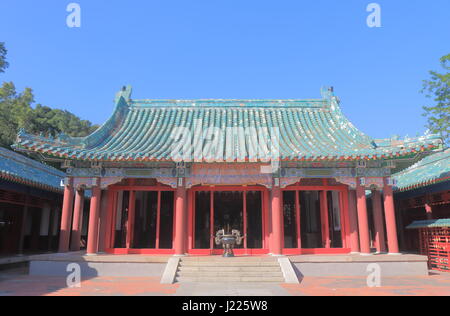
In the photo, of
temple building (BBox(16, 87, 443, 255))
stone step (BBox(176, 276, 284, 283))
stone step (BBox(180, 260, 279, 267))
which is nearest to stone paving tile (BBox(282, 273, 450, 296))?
stone step (BBox(176, 276, 284, 283))

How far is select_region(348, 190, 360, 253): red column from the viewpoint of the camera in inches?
489

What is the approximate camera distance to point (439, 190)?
13.1 m

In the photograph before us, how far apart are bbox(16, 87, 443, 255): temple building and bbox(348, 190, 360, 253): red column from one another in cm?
4

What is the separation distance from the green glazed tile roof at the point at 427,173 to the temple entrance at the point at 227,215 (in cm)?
663

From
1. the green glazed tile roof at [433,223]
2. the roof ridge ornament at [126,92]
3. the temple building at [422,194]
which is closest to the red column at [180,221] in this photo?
the roof ridge ornament at [126,92]

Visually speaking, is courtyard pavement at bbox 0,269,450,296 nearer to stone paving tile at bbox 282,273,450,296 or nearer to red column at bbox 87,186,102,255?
stone paving tile at bbox 282,273,450,296

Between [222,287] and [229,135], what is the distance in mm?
6876

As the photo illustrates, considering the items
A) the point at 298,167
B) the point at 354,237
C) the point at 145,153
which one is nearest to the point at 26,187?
the point at 145,153

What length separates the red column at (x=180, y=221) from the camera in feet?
37.9

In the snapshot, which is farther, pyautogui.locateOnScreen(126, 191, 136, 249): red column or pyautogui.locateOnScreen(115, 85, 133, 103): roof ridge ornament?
pyautogui.locateOnScreen(115, 85, 133, 103): roof ridge ornament

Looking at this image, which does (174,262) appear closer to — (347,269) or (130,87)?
(347,269)

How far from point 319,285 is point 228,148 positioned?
19.2 ft

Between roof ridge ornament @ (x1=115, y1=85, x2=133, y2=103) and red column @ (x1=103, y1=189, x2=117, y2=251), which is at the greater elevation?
roof ridge ornament @ (x1=115, y1=85, x2=133, y2=103)

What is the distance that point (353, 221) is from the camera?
1265 cm
